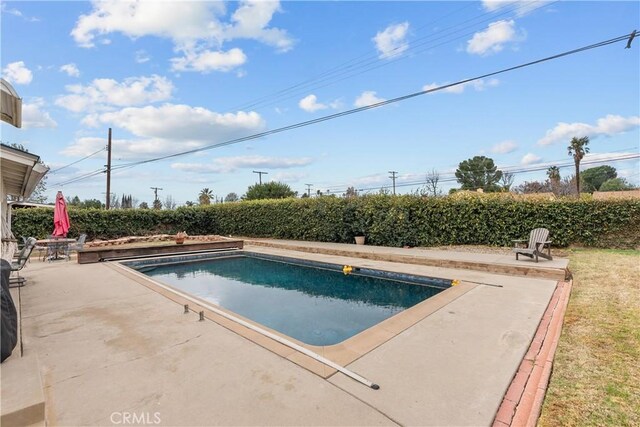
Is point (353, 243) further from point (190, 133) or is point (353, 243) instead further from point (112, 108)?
point (112, 108)

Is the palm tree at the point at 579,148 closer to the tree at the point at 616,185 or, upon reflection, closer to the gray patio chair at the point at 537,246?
the tree at the point at 616,185

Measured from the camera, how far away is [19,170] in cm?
627

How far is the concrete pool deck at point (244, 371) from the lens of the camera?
230 cm

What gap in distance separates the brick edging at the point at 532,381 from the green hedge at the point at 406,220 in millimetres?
7532

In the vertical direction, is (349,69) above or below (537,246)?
above

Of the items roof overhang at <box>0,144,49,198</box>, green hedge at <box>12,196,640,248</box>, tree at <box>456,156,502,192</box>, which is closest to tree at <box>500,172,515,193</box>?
tree at <box>456,156,502,192</box>

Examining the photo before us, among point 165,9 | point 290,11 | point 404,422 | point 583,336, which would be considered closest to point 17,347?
point 404,422

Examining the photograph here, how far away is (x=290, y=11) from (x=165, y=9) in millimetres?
4780

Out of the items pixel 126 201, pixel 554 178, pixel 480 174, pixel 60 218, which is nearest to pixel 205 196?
pixel 126 201

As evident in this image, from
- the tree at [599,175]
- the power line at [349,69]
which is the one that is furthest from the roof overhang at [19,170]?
the tree at [599,175]

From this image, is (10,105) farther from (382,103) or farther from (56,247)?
(382,103)

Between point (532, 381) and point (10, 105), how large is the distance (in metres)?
5.82

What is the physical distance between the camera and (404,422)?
221 centimetres

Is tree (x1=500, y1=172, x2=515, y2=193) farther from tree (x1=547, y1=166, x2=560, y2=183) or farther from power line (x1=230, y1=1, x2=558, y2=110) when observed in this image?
power line (x1=230, y1=1, x2=558, y2=110)
